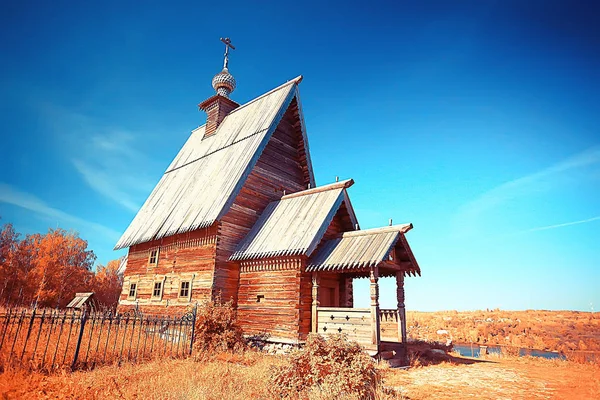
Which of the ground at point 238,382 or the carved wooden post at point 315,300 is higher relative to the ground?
the carved wooden post at point 315,300

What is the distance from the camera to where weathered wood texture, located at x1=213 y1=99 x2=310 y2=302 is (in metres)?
16.4

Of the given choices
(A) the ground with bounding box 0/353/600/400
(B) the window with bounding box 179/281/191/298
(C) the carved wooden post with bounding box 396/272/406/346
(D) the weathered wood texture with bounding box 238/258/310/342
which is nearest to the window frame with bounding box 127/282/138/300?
(B) the window with bounding box 179/281/191/298

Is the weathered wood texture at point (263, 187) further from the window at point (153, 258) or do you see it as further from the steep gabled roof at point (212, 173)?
the window at point (153, 258)

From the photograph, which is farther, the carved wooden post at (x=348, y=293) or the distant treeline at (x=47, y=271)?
the distant treeline at (x=47, y=271)

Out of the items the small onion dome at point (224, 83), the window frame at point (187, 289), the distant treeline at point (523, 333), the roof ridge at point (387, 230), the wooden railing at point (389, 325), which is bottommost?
the distant treeline at point (523, 333)

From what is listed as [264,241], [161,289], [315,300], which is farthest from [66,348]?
[161,289]

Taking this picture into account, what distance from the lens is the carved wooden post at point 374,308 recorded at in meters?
11.5

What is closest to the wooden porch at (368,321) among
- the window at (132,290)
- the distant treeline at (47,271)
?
the window at (132,290)

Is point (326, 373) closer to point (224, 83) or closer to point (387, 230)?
point (387, 230)

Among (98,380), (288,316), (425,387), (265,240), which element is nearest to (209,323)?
(288,316)

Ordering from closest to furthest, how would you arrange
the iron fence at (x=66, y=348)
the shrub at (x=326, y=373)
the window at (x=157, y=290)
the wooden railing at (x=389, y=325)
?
the shrub at (x=326, y=373), the iron fence at (x=66, y=348), the wooden railing at (x=389, y=325), the window at (x=157, y=290)

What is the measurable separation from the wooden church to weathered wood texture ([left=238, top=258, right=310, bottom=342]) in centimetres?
4

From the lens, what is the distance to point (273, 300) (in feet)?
47.9

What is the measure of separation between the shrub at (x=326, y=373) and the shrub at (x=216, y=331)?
18.2 feet
